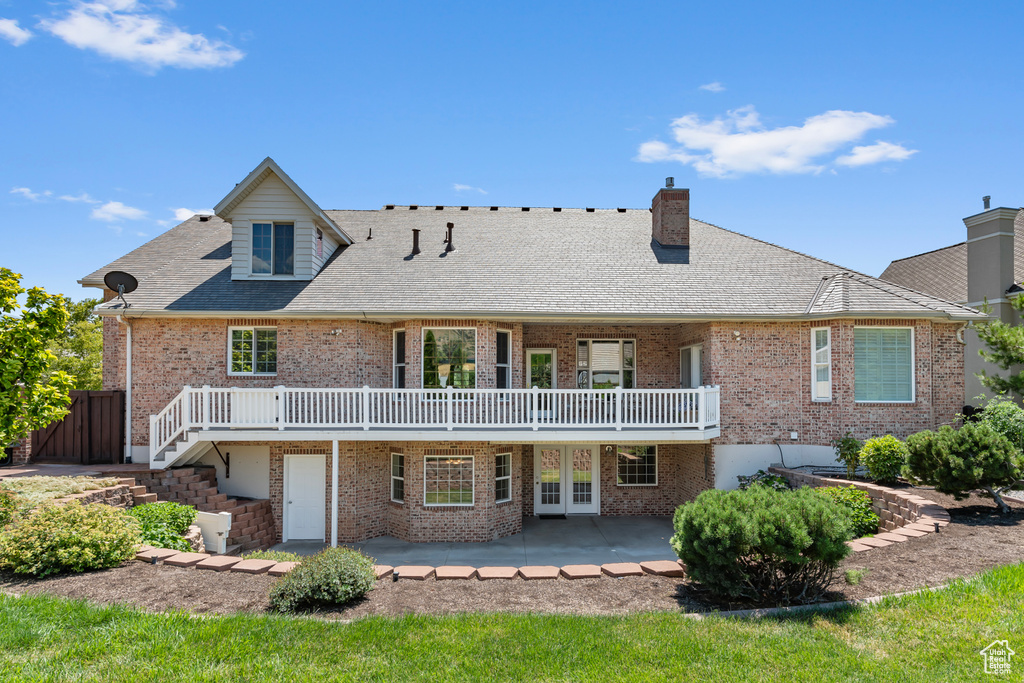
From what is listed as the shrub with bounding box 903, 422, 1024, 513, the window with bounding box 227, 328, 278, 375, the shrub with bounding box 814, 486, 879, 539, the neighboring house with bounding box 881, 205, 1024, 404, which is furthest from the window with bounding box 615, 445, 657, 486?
the window with bounding box 227, 328, 278, 375

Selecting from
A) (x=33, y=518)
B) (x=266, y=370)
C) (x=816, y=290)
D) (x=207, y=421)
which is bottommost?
(x=33, y=518)

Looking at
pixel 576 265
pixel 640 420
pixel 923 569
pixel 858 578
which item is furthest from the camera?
pixel 576 265

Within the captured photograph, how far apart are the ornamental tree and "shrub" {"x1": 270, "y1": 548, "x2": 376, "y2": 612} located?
5225 millimetres

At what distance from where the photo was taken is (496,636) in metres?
5.44

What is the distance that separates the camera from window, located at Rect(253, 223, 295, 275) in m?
14.8

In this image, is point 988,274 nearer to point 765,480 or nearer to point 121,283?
point 765,480

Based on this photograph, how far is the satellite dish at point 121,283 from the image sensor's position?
1313 centimetres

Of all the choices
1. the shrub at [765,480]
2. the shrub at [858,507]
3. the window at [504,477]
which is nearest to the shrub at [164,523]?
the window at [504,477]

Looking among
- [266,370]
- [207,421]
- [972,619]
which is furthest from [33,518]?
[972,619]

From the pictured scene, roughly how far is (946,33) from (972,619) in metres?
10.5

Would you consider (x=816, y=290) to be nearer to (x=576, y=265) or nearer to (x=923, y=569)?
(x=576, y=265)

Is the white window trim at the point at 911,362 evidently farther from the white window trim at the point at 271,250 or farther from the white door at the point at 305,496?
the white window trim at the point at 271,250

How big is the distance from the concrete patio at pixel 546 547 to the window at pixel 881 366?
5.90 m

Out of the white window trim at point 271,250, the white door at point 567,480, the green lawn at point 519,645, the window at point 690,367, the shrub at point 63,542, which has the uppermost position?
the white window trim at point 271,250
